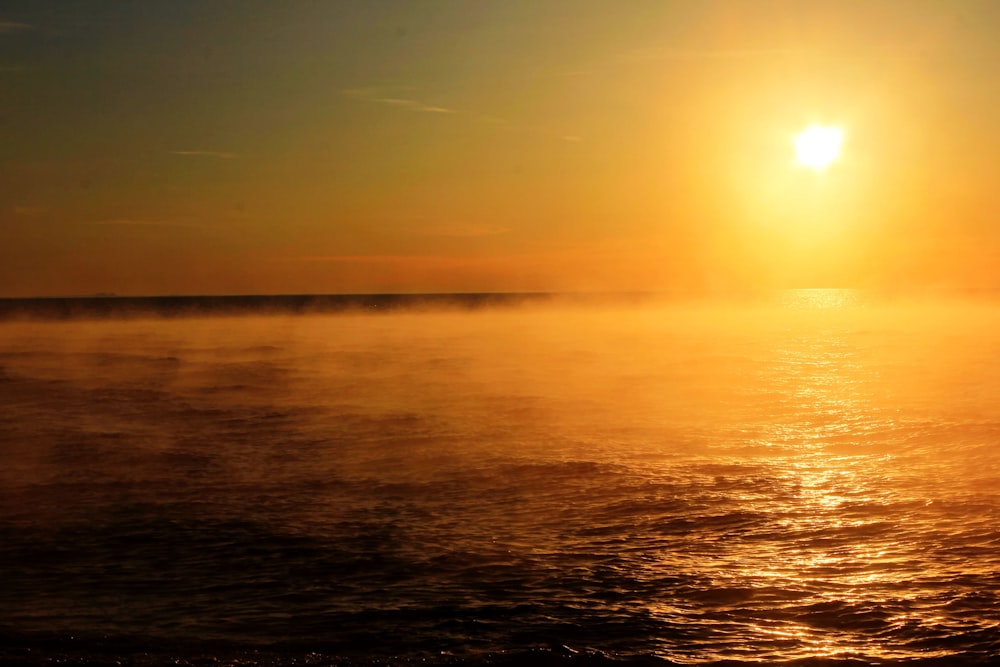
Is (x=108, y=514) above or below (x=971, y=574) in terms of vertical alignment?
below

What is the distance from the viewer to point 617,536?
13234 mm

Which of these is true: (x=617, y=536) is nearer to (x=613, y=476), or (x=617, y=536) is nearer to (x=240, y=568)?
(x=613, y=476)

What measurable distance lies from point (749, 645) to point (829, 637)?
0.87 metres

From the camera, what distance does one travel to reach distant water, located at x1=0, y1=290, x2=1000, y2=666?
31.8 feet

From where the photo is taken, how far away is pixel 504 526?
45.4 feet

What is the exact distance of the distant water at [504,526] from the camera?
9.70 metres

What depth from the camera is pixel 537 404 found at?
2756 cm

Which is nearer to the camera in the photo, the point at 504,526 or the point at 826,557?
the point at 826,557

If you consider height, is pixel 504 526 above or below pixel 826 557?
below

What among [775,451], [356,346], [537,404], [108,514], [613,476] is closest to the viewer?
[108,514]

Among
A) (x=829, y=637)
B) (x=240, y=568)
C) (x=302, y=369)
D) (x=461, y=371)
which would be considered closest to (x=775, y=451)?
(x=829, y=637)

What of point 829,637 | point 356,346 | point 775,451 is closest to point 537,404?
point 775,451

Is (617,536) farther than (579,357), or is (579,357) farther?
(579,357)

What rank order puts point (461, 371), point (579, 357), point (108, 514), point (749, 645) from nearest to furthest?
point (749, 645) < point (108, 514) < point (461, 371) < point (579, 357)
